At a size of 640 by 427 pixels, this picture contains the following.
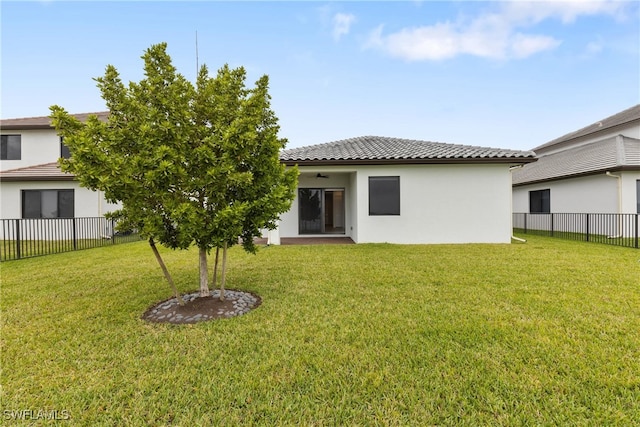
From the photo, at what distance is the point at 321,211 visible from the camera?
13.2m

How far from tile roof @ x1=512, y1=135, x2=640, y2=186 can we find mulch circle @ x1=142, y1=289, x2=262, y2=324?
15.5 meters

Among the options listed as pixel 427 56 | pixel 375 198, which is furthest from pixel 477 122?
pixel 375 198

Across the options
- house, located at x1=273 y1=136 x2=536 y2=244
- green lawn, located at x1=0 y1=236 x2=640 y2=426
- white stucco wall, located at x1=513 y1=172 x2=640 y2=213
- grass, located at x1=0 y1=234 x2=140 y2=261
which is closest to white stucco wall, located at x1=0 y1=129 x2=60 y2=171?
grass, located at x1=0 y1=234 x2=140 y2=261

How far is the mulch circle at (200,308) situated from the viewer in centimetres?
400

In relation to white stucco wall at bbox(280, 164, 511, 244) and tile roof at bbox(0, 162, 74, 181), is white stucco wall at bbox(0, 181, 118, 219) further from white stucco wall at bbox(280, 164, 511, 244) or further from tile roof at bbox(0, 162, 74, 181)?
white stucco wall at bbox(280, 164, 511, 244)

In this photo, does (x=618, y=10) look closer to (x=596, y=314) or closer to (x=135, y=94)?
(x=596, y=314)

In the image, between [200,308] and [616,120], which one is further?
[616,120]

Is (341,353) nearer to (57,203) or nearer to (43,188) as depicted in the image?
(57,203)

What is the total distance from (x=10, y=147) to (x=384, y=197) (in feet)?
64.4

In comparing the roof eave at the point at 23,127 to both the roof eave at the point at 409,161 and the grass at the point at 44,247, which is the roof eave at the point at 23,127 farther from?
the roof eave at the point at 409,161

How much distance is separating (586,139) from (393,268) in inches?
856

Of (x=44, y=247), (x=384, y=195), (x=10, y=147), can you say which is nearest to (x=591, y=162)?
(x=384, y=195)

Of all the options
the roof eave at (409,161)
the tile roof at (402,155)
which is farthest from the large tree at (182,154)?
the tile roof at (402,155)

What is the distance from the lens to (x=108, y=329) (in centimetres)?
363
